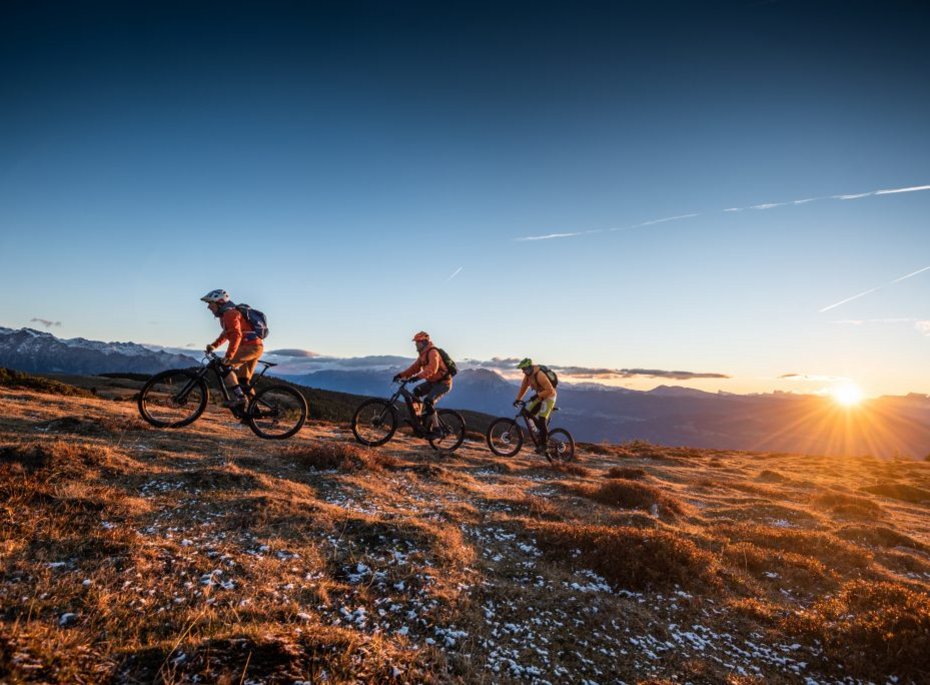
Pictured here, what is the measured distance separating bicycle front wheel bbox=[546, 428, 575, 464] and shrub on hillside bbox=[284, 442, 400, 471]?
10020 mm

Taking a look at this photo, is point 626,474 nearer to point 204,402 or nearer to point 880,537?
point 880,537

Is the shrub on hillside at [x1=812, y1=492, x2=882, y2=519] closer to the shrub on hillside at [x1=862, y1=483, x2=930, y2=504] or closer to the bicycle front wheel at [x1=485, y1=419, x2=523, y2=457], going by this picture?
the shrub on hillside at [x1=862, y1=483, x2=930, y2=504]

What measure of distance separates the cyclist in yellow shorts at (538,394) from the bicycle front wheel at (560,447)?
1.32m

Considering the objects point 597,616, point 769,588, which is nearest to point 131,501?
point 597,616

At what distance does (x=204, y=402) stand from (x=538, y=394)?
41.1 feet

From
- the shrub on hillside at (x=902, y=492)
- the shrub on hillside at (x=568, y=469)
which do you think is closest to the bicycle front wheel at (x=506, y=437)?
the shrub on hillside at (x=568, y=469)

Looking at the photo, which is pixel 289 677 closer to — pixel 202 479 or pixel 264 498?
pixel 264 498

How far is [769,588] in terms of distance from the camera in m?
8.46

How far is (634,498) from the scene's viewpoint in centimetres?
1347

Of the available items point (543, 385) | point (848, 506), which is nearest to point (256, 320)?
point (543, 385)

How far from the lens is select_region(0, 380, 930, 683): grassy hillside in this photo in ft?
13.3

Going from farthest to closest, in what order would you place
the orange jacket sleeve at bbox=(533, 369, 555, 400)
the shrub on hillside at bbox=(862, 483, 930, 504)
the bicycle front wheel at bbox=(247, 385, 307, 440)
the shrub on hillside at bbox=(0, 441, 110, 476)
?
the shrub on hillside at bbox=(862, 483, 930, 504), the orange jacket sleeve at bbox=(533, 369, 555, 400), the bicycle front wheel at bbox=(247, 385, 307, 440), the shrub on hillside at bbox=(0, 441, 110, 476)

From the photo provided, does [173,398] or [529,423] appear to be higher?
[173,398]

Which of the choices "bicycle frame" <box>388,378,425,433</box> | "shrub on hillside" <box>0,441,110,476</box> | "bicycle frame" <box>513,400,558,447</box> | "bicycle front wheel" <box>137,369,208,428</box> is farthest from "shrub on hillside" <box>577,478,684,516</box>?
"shrub on hillside" <box>0,441,110,476</box>
